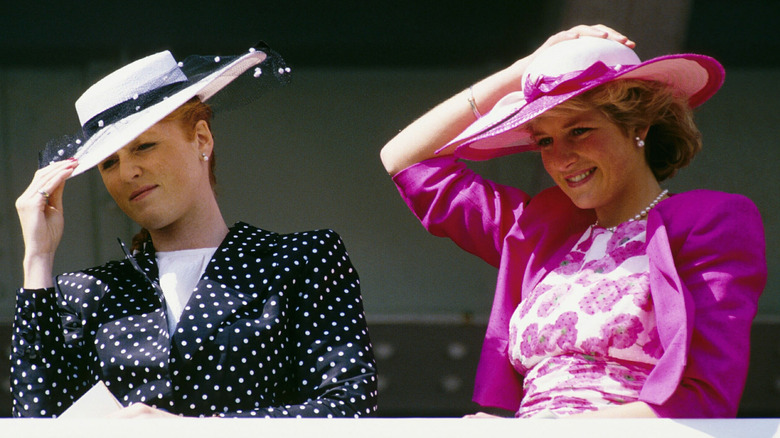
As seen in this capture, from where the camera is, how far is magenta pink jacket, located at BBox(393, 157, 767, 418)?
5.25 ft

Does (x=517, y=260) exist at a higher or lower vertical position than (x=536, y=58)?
lower

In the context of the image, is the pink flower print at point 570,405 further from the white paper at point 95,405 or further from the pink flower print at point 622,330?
the white paper at point 95,405

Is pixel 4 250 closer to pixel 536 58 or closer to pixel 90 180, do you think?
pixel 90 180

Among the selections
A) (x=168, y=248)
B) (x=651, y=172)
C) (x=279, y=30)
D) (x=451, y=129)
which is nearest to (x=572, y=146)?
(x=651, y=172)

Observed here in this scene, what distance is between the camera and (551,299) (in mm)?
1804

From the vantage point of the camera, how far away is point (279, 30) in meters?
4.17

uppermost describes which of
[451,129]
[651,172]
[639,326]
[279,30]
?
[279,30]

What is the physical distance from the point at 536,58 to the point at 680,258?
457mm

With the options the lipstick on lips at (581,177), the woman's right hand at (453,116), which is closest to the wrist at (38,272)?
the woman's right hand at (453,116)

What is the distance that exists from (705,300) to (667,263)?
0.08m

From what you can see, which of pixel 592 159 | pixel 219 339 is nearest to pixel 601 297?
pixel 592 159

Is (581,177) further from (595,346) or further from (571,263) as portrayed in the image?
(595,346)

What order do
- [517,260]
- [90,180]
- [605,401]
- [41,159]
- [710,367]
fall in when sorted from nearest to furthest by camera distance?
[710,367], [605,401], [517,260], [41,159], [90,180]

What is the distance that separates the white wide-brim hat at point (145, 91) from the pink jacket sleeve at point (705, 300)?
852 millimetres
